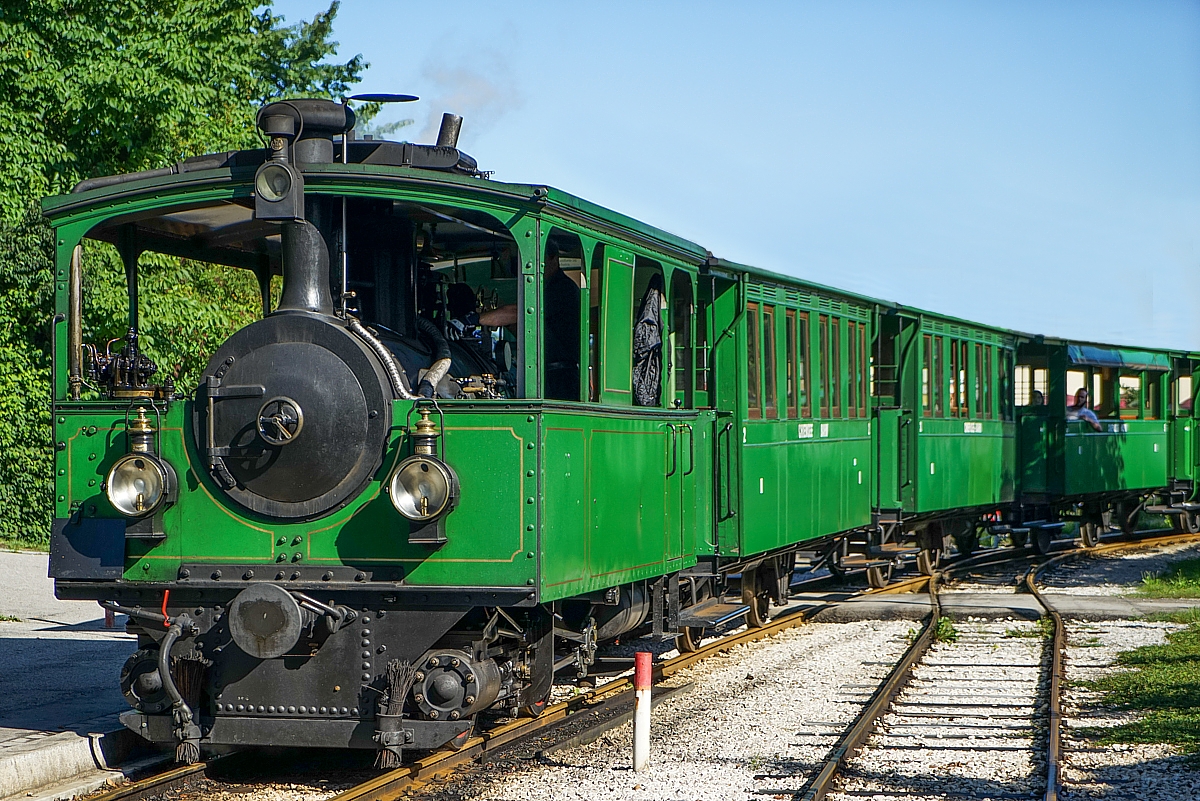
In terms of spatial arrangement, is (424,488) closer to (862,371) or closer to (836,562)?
(862,371)

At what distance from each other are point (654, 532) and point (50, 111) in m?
14.6

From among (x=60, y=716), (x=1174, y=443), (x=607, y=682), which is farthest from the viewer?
(x=1174, y=443)

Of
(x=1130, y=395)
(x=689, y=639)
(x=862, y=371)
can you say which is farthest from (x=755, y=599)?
(x=1130, y=395)

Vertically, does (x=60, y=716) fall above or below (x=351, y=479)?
below

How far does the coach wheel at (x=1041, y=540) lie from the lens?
2142cm

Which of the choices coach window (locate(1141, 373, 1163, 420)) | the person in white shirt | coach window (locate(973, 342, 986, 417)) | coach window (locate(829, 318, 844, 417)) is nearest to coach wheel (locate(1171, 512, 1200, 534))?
coach window (locate(1141, 373, 1163, 420))

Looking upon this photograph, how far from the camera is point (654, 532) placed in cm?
841

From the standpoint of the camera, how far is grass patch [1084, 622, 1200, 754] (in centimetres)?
820

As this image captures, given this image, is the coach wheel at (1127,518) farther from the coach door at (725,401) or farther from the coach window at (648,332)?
the coach window at (648,332)

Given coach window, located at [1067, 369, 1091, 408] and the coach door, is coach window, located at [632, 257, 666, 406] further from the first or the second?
coach window, located at [1067, 369, 1091, 408]

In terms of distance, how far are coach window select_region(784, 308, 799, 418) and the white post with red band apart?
4711 millimetres

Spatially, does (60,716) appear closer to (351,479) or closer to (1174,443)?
(351,479)

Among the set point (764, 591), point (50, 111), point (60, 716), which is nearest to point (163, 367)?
point (50, 111)

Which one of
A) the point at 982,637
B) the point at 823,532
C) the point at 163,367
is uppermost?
the point at 163,367
